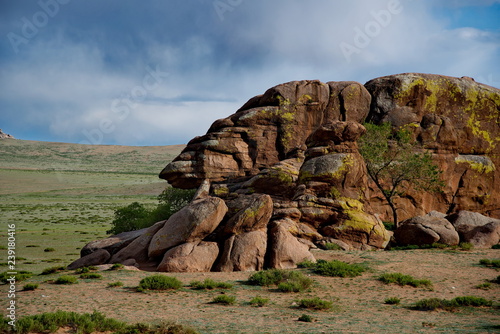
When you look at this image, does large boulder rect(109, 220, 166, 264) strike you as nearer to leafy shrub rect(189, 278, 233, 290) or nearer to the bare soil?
the bare soil

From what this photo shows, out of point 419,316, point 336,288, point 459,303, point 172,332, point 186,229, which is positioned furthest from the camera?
point 186,229

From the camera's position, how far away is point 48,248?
4778cm

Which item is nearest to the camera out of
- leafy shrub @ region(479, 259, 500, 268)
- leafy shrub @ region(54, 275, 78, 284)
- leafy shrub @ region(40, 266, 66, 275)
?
leafy shrub @ region(54, 275, 78, 284)

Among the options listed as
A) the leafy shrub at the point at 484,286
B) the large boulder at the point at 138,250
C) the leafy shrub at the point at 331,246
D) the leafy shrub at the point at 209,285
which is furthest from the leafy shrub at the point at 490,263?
the large boulder at the point at 138,250

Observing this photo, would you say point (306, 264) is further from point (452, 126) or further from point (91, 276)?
point (452, 126)

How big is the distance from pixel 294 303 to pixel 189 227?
10.5 m

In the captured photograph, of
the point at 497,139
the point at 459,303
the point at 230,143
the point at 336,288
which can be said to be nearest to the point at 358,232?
the point at 336,288

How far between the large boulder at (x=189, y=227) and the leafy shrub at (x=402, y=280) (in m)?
11.6

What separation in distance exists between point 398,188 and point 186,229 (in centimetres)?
2737

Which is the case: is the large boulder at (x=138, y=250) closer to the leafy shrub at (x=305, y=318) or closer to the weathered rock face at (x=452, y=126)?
the leafy shrub at (x=305, y=318)

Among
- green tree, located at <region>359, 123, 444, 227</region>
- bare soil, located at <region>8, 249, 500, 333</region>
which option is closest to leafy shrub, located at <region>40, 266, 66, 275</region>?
bare soil, located at <region>8, 249, 500, 333</region>

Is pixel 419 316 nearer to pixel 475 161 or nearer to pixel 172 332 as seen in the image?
pixel 172 332

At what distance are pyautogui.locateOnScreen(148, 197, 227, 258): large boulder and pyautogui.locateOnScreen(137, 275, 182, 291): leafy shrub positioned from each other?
5.97 metres

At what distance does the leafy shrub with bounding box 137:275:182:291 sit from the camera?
2044 centimetres
